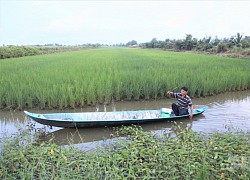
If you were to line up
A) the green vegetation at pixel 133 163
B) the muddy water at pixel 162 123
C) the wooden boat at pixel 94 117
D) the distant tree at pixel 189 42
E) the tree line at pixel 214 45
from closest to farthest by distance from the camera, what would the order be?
1. the green vegetation at pixel 133 163
2. the wooden boat at pixel 94 117
3. the muddy water at pixel 162 123
4. the tree line at pixel 214 45
5. the distant tree at pixel 189 42

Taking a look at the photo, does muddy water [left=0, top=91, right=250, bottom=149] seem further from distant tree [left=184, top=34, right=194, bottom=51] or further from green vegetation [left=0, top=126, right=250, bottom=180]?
distant tree [left=184, top=34, right=194, bottom=51]

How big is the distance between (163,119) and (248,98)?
4594mm

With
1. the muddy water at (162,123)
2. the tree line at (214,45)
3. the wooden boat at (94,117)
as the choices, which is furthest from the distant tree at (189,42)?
the wooden boat at (94,117)

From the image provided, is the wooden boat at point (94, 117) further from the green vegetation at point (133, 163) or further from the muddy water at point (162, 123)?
the green vegetation at point (133, 163)

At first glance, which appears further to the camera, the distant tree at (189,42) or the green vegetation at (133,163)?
the distant tree at (189,42)

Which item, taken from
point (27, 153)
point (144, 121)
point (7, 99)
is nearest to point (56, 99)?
point (7, 99)

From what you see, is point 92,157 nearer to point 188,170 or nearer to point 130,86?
point 188,170

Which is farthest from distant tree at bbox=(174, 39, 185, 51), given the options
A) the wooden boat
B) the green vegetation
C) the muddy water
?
the green vegetation

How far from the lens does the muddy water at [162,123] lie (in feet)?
15.6

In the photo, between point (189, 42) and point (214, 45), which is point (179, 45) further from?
point (214, 45)

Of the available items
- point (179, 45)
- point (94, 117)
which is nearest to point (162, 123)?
point (94, 117)

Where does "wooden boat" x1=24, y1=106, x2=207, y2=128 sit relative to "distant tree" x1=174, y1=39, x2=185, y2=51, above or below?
below

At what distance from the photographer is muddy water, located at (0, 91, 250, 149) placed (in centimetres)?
475

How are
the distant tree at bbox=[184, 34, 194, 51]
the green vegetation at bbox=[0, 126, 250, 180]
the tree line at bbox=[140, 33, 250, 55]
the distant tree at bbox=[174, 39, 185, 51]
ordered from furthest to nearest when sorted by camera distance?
the distant tree at bbox=[174, 39, 185, 51] < the distant tree at bbox=[184, 34, 194, 51] < the tree line at bbox=[140, 33, 250, 55] < the green vegetation at bbox=[0, 126, 250, 180]
